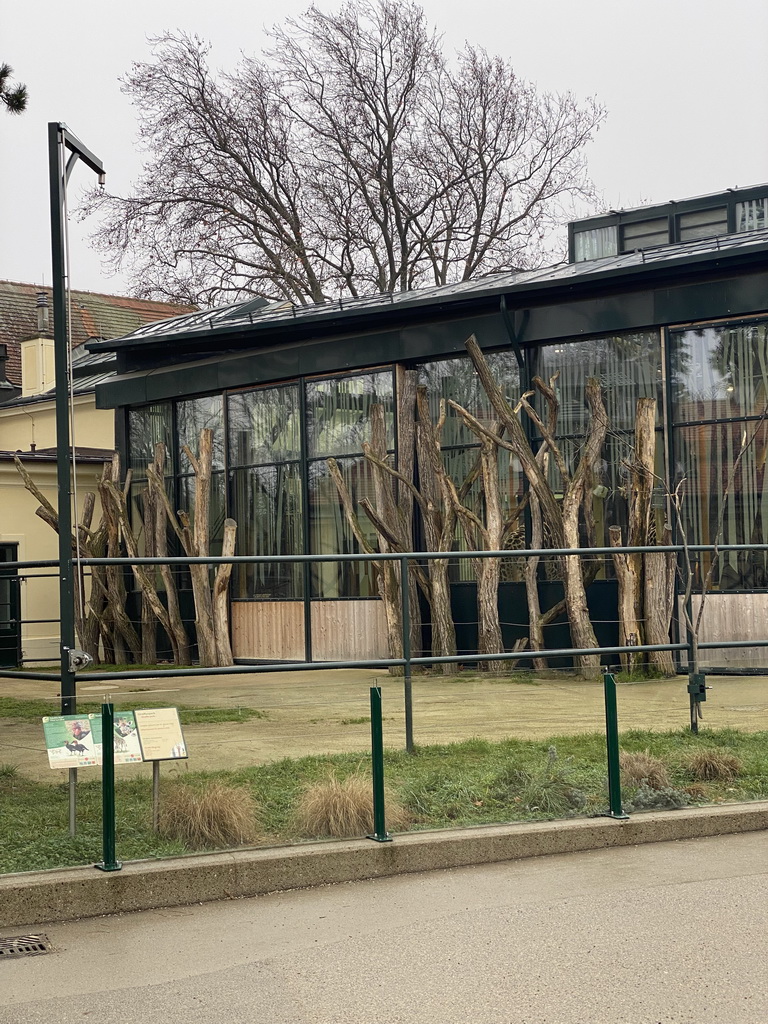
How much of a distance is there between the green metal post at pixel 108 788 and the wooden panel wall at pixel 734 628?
4.82m

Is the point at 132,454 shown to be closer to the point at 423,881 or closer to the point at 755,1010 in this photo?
the point at 423,881

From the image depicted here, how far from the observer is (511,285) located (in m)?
17.6

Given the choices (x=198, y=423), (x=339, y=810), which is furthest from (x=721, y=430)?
(x=339, y=810)

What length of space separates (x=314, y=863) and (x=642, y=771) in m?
2.64

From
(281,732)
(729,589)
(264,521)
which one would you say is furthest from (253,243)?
(281,732)

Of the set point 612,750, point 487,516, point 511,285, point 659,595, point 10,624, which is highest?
point 511,285

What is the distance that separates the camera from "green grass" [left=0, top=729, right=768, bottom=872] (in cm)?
743

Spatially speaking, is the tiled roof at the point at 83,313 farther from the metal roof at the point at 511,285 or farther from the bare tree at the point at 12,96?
the bare tree at the point at 12,96

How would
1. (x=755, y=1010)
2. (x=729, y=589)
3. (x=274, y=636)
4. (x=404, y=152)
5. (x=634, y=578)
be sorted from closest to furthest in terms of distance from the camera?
(x=755, y=1010) < (x=729, y=589) < (x=634, y=578) < (x=274, y=636) < (x=404, y=152)

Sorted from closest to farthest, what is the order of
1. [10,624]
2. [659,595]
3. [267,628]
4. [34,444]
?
[659,595] < [10,624] < [267,628] < [34,444]

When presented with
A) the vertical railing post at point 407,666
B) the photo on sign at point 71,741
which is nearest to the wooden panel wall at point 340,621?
the vertical railing post at point 407,666

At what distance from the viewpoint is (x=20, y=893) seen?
255 inches

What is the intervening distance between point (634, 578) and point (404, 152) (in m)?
21.6

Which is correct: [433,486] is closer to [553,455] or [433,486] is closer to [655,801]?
[553,455]
